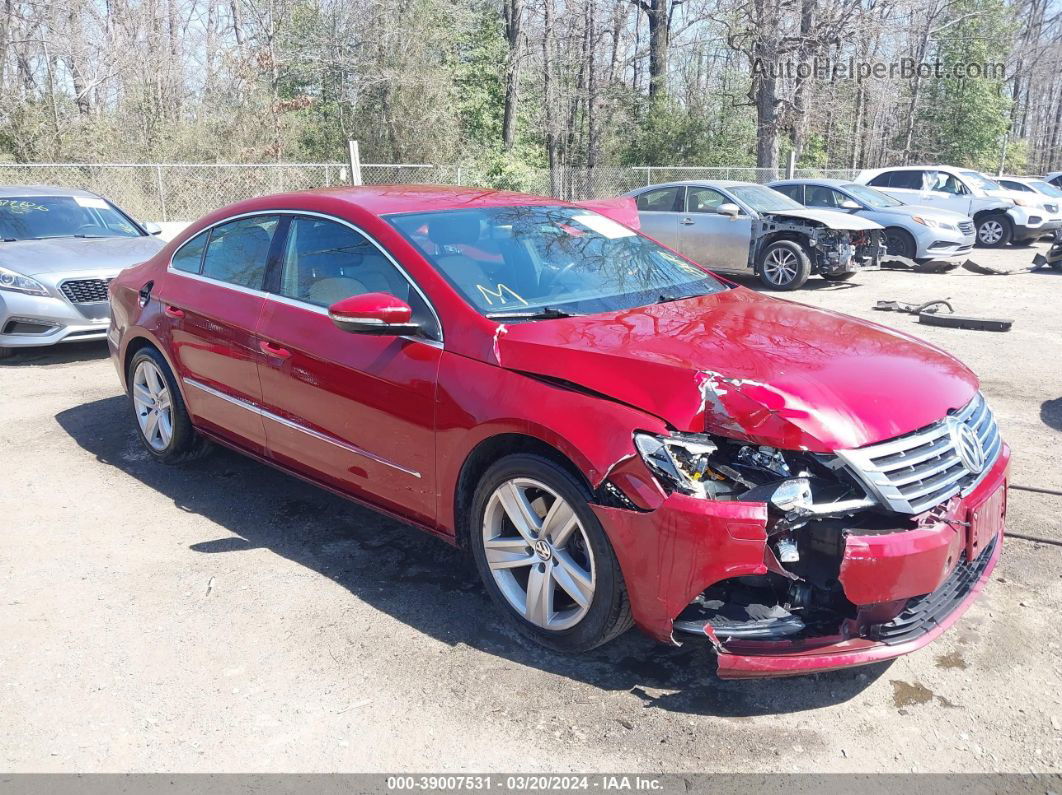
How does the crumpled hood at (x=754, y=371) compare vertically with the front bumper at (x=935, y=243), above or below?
above

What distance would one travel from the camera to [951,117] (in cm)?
3841

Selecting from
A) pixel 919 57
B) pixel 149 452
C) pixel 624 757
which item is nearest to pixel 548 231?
pixel 624 757

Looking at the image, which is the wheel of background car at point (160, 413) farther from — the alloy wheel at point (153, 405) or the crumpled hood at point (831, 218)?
the crumpled hood at point (831, 218)

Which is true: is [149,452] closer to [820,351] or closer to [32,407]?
[32,407]

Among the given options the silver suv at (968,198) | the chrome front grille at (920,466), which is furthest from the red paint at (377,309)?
the silver suv at (968,198)

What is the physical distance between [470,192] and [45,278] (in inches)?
211

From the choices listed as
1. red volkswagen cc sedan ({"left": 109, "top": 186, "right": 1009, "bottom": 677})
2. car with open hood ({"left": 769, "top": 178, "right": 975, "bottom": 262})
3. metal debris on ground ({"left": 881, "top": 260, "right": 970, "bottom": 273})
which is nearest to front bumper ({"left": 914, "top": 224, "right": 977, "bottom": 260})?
car with open hood ({"left": 769, "top": 178, "right": 975, "bottom": 262})

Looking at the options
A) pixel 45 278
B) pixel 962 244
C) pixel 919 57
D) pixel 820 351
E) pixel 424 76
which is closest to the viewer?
pixel 820 351

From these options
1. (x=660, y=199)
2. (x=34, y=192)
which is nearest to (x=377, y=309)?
(x=34, y=192)

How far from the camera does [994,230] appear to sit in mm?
18922

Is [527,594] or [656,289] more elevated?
[656,289]

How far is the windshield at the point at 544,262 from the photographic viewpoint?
3748mm

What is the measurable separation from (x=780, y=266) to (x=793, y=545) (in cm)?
1048

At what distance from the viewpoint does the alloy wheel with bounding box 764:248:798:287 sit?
41.4 ft
